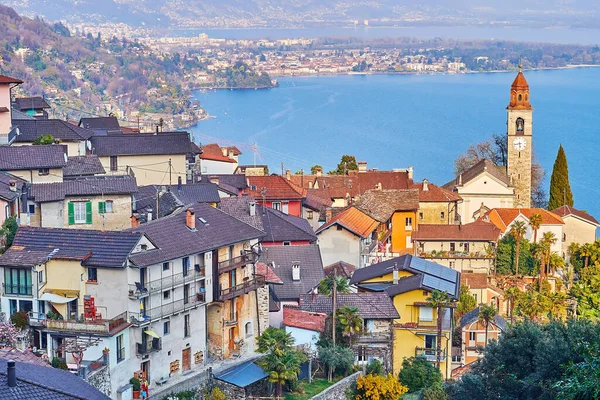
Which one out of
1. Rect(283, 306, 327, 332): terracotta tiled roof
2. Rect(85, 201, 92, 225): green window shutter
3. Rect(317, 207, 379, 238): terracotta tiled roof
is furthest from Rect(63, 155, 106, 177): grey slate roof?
Rect(283, 306, 327, 332): terracotta tiled roof

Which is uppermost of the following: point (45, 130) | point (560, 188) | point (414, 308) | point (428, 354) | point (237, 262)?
point (45, 130)

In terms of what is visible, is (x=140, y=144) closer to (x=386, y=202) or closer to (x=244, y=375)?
(x=386, y=202)

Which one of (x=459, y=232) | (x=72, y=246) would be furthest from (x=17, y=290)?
(x=459, y=232)

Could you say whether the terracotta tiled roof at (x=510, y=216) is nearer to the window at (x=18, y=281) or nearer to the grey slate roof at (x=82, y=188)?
the grey slate roof at (x=82, y=188)

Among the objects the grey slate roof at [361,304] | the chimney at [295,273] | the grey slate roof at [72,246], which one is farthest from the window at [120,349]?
the chimney at [295,273]

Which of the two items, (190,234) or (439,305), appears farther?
(439,305)

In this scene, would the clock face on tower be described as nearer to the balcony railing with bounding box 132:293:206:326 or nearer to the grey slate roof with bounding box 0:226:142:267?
the balcony railing with bounding box 132:293:206:326
